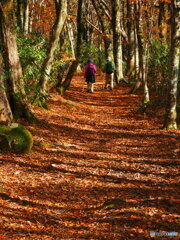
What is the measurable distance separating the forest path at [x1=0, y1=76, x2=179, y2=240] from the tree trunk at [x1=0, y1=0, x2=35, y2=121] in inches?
35.2

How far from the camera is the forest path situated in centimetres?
466

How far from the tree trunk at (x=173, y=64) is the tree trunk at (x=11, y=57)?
463cm

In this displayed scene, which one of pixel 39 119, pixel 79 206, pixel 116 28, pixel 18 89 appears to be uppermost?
pixel 116 28

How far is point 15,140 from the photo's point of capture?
25.5 feet

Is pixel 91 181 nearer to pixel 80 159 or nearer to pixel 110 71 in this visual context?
pixel 80 159

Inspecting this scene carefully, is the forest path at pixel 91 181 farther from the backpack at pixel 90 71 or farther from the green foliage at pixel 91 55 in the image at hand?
the green foliage at pixel 91 55

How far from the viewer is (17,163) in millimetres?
7227

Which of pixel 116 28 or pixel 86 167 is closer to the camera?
pixel 86 167

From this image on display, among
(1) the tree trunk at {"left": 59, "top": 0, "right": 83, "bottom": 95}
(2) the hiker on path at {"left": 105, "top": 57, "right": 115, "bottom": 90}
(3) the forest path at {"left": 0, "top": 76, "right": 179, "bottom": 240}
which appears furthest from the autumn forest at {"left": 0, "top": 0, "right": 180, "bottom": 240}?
(2) the hiker on path at {"left": 105, "top": 57, "right": 115, "bottom": 90}

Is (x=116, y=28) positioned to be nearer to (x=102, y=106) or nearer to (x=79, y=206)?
(x=102, y=106)

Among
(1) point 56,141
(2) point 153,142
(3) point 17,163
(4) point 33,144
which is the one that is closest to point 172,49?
(2) point 153,142

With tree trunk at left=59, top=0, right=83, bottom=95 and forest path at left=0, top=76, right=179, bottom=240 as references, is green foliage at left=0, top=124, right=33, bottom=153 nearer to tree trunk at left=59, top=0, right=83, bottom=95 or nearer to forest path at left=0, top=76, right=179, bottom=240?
forest path at left=0, top=76, right=179, bottom=240

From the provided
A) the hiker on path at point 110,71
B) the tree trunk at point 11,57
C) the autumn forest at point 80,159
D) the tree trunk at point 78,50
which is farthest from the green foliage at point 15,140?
the hiker on path at point 110,71

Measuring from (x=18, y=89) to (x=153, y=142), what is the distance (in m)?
4.33
